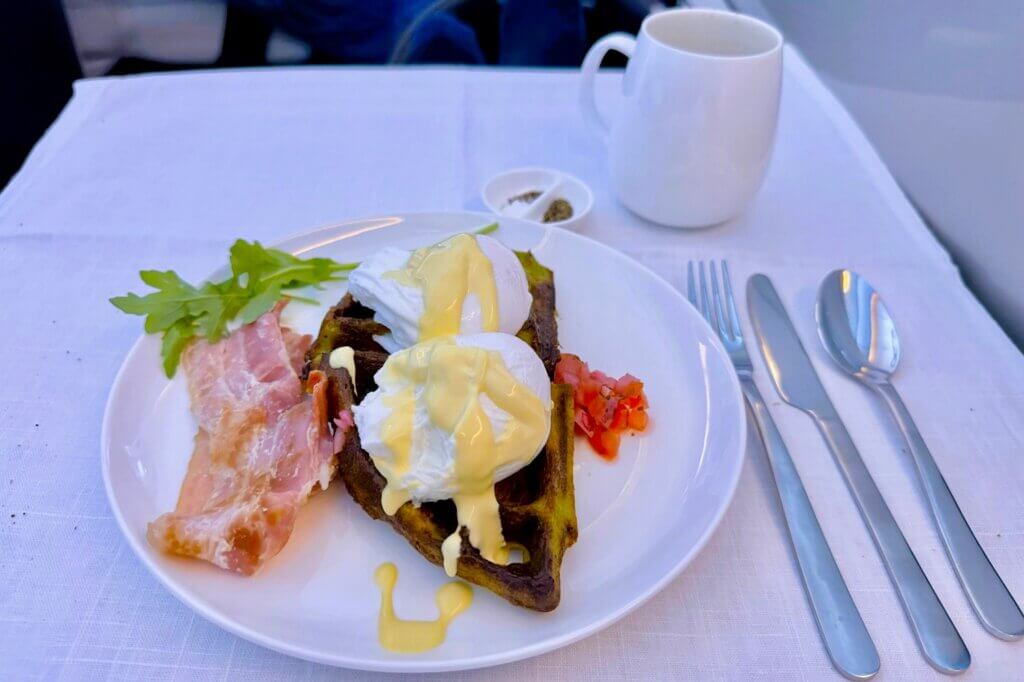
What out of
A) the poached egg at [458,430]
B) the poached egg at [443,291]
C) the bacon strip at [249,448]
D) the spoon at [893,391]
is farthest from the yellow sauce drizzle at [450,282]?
the spoon at [893,391]

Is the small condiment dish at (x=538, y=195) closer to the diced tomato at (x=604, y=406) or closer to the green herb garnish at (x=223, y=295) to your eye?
the green herb garnish at (x=223, y=295)

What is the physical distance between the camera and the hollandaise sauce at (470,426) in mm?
1072

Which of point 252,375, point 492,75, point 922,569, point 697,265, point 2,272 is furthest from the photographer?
point 492,75

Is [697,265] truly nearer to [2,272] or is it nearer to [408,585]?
[408,585]

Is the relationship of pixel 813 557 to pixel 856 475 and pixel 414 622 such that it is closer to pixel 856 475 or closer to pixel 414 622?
pixel 856 475

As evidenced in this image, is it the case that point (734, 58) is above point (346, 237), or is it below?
above

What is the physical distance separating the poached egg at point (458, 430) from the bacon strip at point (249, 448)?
0.46 feet

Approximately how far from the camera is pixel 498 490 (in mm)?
1209

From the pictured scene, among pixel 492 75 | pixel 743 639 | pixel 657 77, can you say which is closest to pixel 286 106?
pixel 492 75

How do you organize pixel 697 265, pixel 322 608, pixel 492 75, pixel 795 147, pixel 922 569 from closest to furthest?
pixel 322 608 < pixel 922 569 < pixel 697 265 < pixel 795 147 < pixel 492 75

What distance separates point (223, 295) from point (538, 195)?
947mm

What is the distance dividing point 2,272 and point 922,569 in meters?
2.15

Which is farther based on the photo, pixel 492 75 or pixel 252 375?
pixel 492 75

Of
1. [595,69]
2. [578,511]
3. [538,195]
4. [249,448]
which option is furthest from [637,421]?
[595,69]
